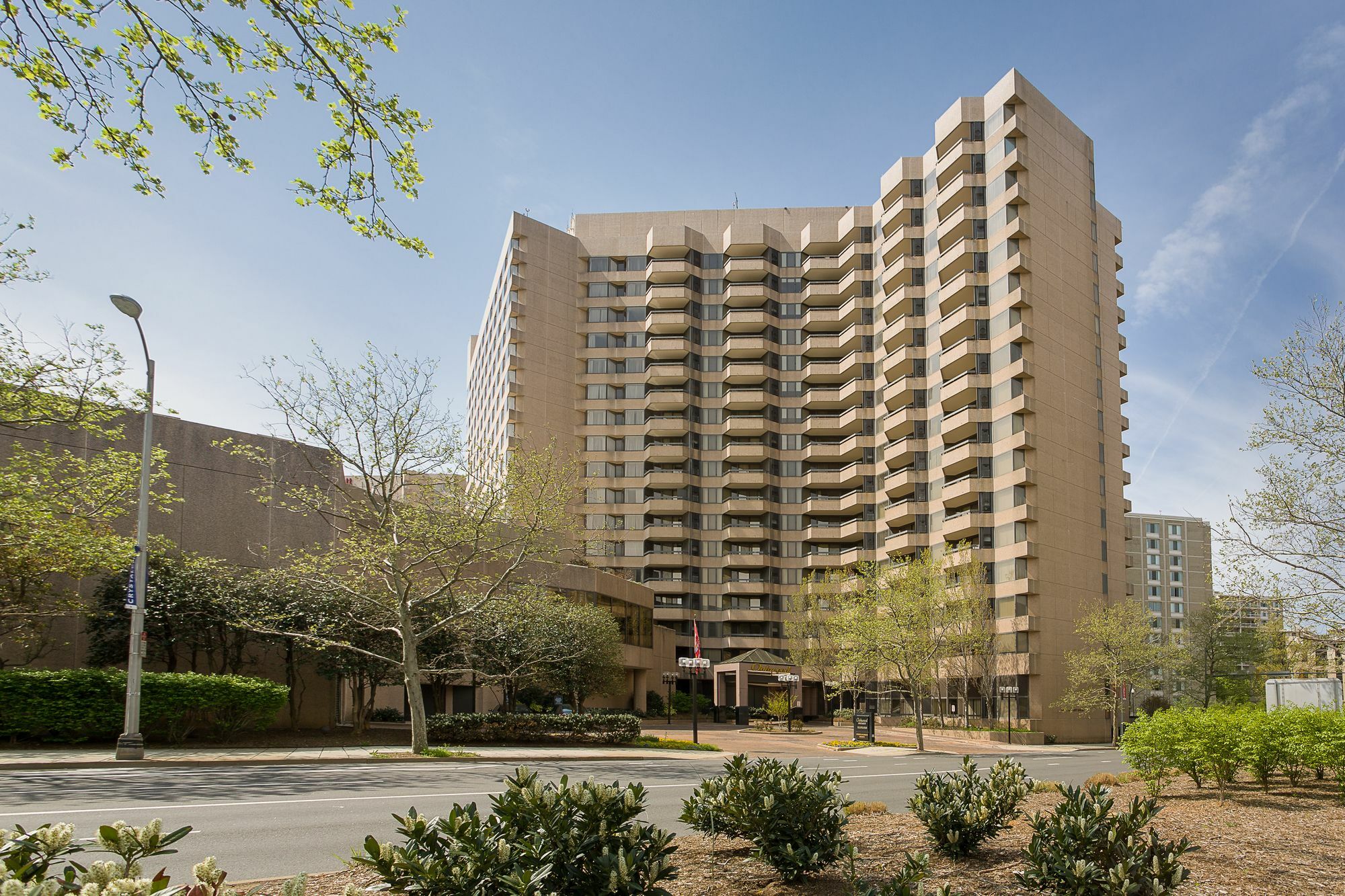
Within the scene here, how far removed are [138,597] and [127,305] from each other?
21.6ft

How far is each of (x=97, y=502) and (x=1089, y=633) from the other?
52427 millimetres

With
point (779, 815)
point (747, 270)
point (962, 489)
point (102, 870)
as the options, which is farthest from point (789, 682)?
point (102, 870)

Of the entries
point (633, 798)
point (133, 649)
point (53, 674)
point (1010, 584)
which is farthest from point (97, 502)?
point (1010, 584)

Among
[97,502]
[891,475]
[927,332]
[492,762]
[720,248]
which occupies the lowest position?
[492,762]

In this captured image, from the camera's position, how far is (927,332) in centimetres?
7031

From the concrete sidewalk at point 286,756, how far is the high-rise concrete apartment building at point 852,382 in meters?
37.9

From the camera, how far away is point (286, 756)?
821 inches

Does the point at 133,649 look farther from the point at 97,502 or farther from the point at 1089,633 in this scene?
the point at 1089,633

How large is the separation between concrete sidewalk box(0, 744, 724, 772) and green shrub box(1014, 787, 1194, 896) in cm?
1830

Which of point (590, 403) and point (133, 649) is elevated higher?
point (590, 403)

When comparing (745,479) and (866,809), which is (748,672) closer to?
(745,479)

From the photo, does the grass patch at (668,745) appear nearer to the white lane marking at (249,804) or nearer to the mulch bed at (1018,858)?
the white lane marking at (249,804)

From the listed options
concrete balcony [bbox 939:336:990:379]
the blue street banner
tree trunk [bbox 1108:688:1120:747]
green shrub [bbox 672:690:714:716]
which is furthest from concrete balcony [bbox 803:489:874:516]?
the blue street banner

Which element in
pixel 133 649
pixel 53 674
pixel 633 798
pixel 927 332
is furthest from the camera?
pixel 927 332
